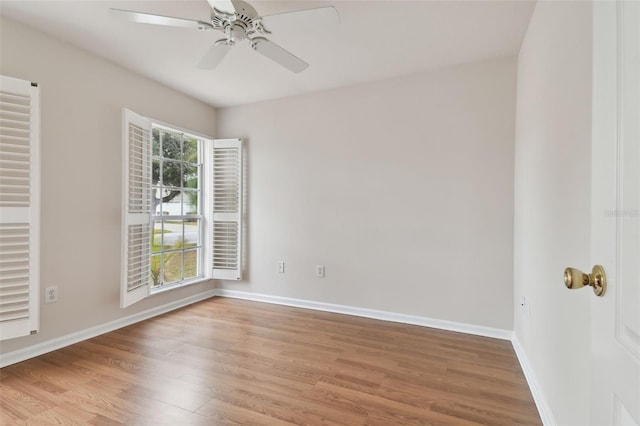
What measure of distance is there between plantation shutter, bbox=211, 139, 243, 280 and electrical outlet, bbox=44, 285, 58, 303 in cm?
165

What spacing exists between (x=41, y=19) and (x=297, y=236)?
113 inches

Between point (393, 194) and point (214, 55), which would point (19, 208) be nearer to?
point (214, 55)

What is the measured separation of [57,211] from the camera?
246 centimetres

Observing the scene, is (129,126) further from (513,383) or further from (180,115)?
(513,383)

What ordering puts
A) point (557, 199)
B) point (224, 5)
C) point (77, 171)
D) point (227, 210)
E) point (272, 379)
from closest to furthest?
point (557, 199)
point (224, 5)
point (272, 379)
point (77, 171)
point (227, 210)

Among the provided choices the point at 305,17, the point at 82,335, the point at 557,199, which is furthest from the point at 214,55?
the point at 82,335

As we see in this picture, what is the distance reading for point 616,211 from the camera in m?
0.62

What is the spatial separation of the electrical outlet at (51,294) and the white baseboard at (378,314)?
74.4 inches

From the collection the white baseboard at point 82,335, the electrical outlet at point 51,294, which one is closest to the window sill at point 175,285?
the white baseboard at point 82,335

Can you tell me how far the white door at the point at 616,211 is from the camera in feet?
1.82

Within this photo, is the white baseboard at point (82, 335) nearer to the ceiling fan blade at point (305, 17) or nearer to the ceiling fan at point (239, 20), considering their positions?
the ceiling fan at point (239, 20)

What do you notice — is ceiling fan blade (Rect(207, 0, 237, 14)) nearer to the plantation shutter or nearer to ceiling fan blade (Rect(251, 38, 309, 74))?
ceiling fan blade (Rect(251, 38, 309, 74))

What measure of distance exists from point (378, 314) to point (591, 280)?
8.87ft

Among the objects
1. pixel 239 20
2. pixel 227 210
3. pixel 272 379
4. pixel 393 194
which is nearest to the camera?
pixel 239 20
